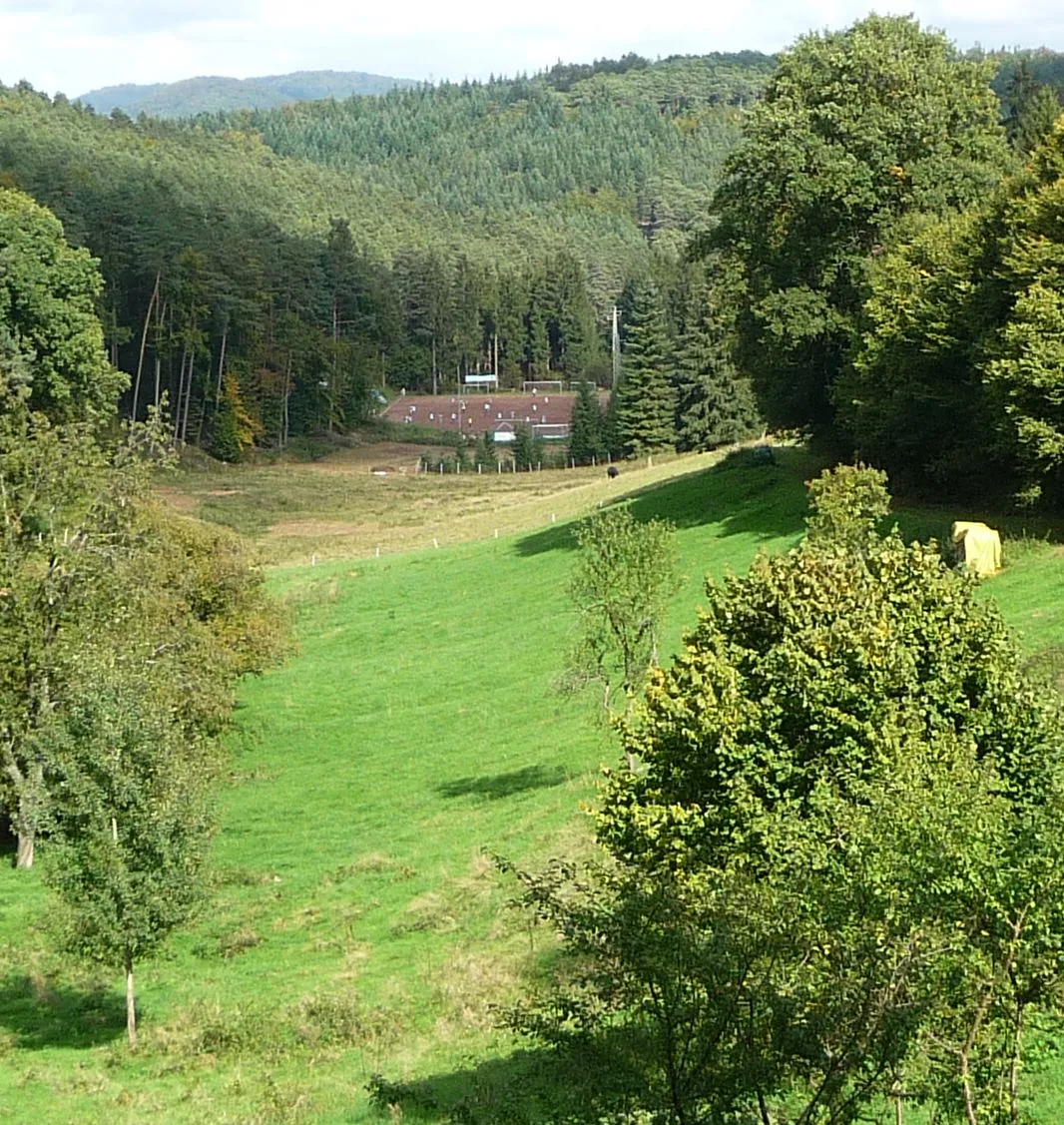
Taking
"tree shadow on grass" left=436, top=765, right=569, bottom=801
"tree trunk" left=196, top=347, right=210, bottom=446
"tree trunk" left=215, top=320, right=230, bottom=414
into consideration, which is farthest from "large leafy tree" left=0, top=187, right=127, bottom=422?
"tree trunk" left=196, top=347, right=210, bottom=446

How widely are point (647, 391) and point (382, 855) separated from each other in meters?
64.8

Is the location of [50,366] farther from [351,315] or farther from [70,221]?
[351,315]

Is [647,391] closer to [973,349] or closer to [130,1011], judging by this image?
[973,349]

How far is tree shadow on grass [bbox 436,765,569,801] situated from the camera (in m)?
33.2

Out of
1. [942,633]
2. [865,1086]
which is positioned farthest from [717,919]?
[942,633]

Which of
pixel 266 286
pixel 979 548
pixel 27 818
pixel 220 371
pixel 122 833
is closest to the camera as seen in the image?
pixel 122 833

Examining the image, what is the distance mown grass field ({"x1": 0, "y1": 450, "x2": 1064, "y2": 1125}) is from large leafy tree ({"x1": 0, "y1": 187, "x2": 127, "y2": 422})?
1483 cm

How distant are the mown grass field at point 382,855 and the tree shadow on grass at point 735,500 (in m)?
0.17

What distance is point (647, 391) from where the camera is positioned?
93562 mm

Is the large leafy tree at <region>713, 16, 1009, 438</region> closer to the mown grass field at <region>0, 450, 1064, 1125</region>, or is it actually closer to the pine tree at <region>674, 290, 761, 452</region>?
the mown grass field at <region>0, 450, 1064, 1125</region>

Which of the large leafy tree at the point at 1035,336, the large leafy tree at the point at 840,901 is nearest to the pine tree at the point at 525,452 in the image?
the large leafy tree at the point at 1035,336

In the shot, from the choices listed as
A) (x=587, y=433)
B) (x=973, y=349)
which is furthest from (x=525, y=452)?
(x=973, y=349)

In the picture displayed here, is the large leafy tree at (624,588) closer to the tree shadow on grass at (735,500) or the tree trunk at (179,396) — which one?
the tree shadow on grass at (735,500)

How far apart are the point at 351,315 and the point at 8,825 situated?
109m
